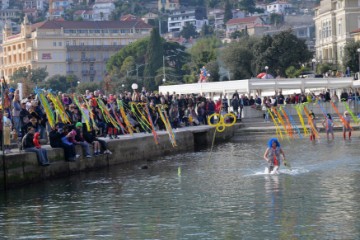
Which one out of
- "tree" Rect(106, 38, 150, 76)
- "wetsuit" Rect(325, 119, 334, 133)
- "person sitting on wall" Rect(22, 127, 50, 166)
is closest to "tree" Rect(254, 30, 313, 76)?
"tree" Rect(106, 38, 150, 76)

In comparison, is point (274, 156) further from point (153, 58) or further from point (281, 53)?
point (153, 58)

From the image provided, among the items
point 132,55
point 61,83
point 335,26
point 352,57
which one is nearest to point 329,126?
point 352,57

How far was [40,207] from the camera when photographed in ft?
100

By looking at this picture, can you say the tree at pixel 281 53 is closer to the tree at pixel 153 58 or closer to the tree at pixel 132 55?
the tree at pixel 153 58

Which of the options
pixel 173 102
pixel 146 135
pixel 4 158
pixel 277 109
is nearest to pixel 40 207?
pixel 4 158

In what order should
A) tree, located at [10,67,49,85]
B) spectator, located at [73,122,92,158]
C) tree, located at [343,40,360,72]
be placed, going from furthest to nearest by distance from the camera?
tree, located at [10,67,49,85], tree, located at [343,40,360,72], spectator, located at [73,122,92,158]

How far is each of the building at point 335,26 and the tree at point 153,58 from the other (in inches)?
895

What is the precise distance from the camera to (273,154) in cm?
3572

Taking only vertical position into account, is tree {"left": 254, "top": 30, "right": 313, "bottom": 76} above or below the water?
above

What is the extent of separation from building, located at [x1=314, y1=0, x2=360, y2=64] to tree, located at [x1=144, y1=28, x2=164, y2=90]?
22.7 meters

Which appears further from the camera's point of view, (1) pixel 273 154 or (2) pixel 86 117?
(2) pixel 86 117

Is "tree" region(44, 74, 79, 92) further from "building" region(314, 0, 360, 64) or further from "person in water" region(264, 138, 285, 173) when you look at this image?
"person in water" region(264, 138, 285, 173)

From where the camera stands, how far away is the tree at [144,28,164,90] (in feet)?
513

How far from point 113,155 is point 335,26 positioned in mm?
105928
